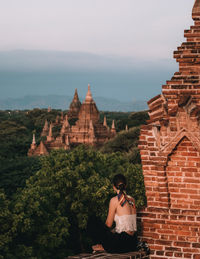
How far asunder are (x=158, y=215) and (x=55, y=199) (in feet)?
68.5

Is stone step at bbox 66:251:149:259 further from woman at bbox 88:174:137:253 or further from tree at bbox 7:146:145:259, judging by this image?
tree at bbox 7:146:145:259

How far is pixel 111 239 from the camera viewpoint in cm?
827

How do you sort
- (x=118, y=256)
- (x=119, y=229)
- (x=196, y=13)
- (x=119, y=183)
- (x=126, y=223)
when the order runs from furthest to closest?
(x=196, y=13) < (x=119, y=183) < (x=119, y=229) < (x=126, y=223) < (x=118, y=256)

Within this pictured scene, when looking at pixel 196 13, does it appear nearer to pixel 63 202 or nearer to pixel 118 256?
pixel 118 256

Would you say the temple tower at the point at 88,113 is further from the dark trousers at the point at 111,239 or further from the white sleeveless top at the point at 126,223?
Answer: the white sleeveless top at the point at 126,223

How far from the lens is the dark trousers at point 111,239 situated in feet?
26.8

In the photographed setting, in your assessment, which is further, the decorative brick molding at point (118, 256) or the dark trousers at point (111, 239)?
the dark trousers at point (111, 239)

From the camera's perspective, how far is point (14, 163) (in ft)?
150

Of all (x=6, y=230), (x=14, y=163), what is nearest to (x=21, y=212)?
(x=6, y=230)

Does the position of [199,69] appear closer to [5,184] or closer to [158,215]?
[158,215]

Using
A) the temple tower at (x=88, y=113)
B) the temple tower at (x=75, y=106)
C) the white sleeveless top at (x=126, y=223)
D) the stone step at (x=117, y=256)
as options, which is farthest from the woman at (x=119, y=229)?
the temple tower at (x=75, y=106)

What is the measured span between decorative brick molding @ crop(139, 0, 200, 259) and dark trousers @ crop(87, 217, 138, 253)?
1.33 feet

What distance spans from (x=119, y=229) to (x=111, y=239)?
0.22m

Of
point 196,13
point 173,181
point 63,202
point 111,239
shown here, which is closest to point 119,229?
point 111,239
